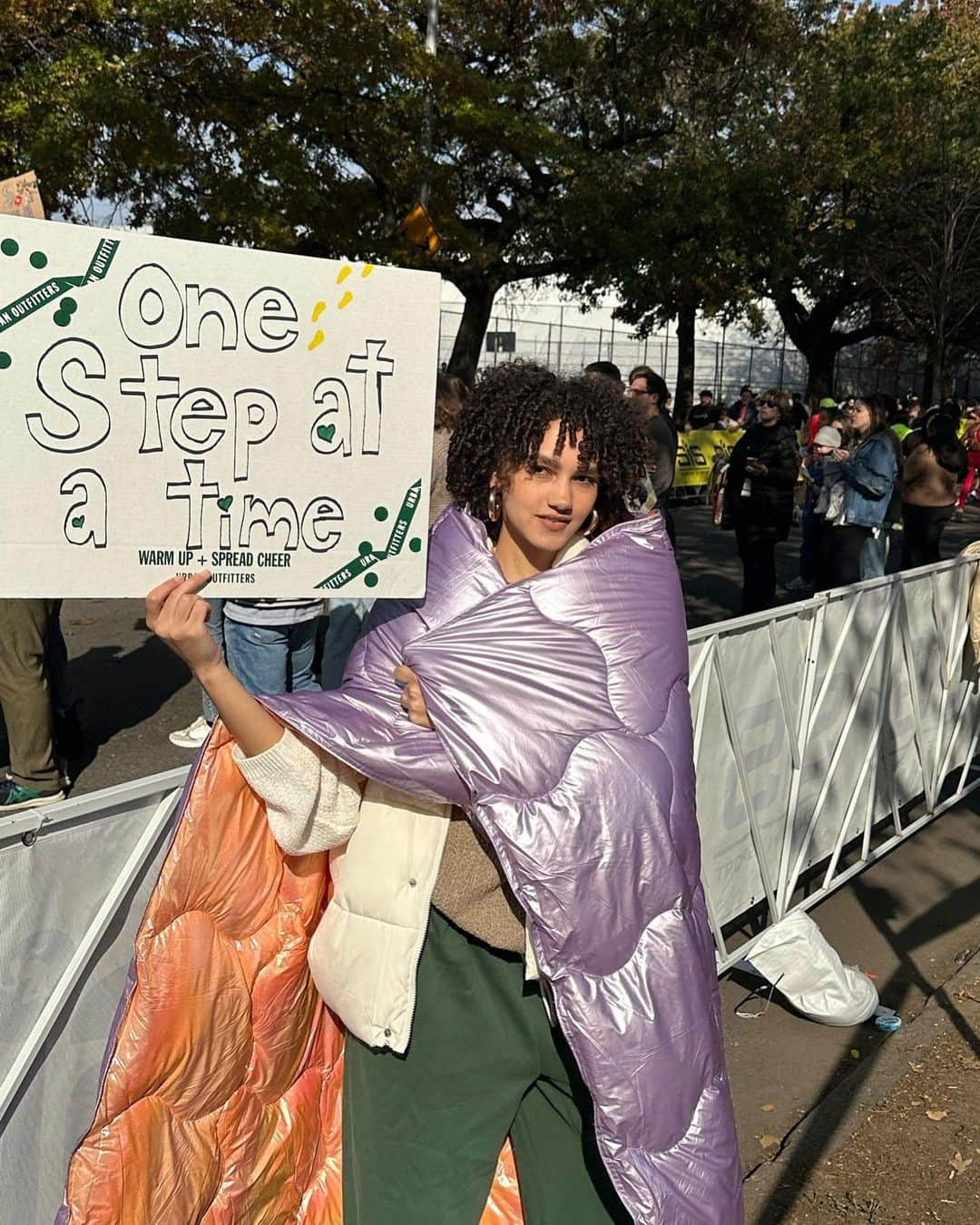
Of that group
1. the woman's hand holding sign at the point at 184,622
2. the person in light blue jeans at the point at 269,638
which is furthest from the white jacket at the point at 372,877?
the person in light blue jeans at the point at 269,638

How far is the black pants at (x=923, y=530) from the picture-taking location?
9.41 metres

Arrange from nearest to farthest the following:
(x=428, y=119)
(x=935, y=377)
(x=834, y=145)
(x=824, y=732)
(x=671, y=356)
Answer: (x=824, y=732) < (x=428, y=119) < (x=834, y=145) < (x=935, y=377) < (x=671, y=356)

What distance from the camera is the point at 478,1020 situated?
200 cm

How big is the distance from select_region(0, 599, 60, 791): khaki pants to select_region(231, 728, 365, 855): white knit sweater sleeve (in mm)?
3551

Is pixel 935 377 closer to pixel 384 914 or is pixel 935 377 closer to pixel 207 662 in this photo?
pixel 384 914

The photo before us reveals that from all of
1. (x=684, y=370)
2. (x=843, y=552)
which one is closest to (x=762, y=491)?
(x=843, y=552)

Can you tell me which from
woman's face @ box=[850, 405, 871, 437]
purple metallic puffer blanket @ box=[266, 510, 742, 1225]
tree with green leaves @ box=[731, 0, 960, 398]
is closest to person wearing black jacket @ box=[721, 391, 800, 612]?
woman's face @ box=[850, 405, 871, 437]

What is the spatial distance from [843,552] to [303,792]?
754cm

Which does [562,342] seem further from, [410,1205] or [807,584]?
[410,1205]

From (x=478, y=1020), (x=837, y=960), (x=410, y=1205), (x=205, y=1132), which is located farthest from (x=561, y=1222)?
(x=837, y=960)

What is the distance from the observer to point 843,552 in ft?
29.1

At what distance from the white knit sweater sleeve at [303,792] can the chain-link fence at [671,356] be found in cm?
2718

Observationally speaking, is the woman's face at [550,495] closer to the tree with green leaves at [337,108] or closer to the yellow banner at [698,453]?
the tree with green leaves at [337,108]

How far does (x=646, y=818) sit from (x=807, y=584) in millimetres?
10133
